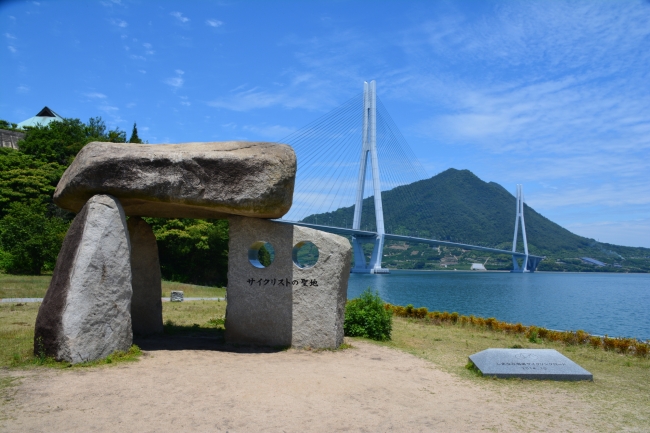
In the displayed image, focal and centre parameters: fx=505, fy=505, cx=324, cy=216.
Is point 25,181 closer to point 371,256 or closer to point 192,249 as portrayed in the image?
point 192,249

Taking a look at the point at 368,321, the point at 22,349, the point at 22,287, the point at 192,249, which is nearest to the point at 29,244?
the point at 22,287

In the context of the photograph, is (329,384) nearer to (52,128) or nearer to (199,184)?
(199,184)

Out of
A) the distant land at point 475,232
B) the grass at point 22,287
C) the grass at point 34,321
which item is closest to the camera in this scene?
the grass at point 34,321

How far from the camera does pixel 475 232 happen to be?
6269 cm

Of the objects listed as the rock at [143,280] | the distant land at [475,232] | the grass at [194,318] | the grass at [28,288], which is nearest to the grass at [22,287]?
the grass at [28,288]

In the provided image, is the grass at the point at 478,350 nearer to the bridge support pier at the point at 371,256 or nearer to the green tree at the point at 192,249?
the green tree at the point at 192,249

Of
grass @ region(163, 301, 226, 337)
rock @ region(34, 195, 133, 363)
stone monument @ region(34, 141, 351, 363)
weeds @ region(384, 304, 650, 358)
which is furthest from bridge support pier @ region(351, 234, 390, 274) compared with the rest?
rock @ region(34, 195, 133, 363)

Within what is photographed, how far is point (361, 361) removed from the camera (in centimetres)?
655

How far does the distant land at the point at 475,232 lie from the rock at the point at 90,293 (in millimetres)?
45395

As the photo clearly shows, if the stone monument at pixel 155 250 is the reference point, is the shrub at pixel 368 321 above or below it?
below

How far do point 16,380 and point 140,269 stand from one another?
10.3 ft

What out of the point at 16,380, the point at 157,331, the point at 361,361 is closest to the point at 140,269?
the point at 157,331

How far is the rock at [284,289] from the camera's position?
7.02 metres

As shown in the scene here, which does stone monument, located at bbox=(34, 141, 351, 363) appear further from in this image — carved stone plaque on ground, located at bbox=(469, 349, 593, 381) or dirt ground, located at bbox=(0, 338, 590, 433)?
carved stone plaque on ground, located at bbox=(469, 349, 593, 381)
